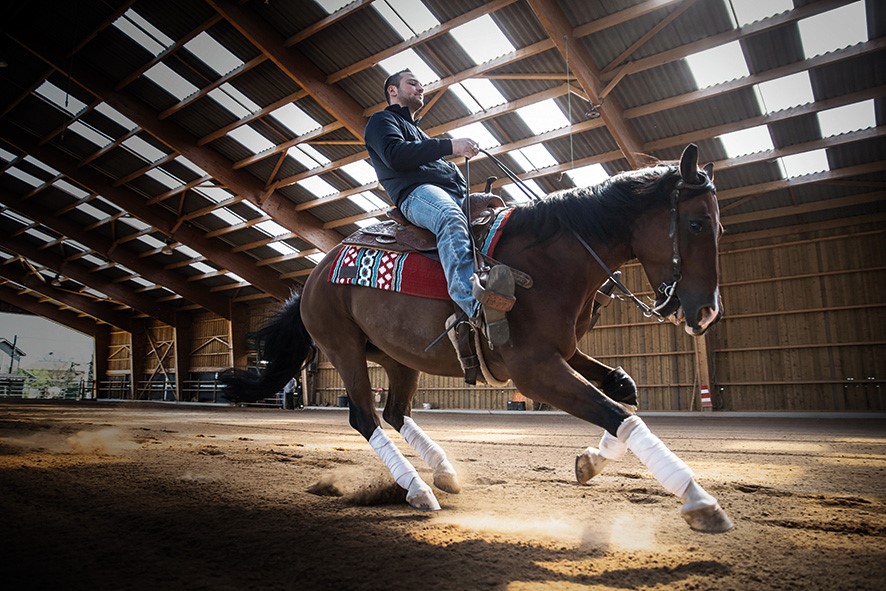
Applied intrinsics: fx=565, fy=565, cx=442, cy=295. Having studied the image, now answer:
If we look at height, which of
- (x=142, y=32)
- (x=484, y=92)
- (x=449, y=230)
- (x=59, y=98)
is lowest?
(x=449, y=230)

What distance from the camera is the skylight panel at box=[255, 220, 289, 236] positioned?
74.1 feet

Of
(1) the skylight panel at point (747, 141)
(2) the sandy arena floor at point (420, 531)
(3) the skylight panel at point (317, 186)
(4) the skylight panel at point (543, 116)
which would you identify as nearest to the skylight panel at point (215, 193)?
(3) the skylight panel at point (317, 186)

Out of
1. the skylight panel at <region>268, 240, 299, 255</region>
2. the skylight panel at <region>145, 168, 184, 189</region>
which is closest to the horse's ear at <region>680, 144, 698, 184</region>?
the skylight panel at <region>145, 168, 184, 189</region>

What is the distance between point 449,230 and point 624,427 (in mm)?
1368

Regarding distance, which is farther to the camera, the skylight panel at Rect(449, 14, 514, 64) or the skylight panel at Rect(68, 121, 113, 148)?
the skylight panel at Rect(68, 121, 113, 148)

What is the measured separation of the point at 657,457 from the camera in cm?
233

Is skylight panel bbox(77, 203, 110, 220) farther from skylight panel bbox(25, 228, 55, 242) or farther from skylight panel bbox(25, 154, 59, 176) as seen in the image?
skylight panel bbox(25, 228, 55, 242)

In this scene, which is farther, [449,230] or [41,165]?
[41,165]

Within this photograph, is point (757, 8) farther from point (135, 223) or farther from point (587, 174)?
point (135, 223)

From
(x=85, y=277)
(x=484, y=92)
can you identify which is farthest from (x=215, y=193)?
(x=85, y=277)

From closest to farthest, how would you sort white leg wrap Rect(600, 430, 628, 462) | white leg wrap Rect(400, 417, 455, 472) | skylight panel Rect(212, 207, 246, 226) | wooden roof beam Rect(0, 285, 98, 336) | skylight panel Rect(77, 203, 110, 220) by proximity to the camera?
1. white leg wrap Rect(600, 430, 628, 462)
2. white leg wrap Rect(400, 417, 455, 472)
3. skylight panel Rect(212, 207, 246, 226)
4. skylight panel Rect(77, 203, 110, 220)
5. wooden roof beam Rect(0, 285, 98, 336)

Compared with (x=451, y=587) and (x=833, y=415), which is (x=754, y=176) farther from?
(x=451, y=587)

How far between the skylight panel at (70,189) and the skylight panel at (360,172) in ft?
40.8

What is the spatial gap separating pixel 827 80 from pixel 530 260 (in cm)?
1198
